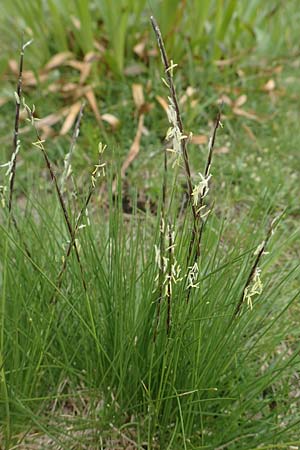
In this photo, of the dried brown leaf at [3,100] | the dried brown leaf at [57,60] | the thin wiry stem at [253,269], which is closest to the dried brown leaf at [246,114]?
the dried brown leaf at [57,60]

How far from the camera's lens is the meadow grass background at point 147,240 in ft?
4.21

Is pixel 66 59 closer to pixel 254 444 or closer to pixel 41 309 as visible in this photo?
pixel 41 309

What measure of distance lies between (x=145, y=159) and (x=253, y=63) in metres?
0.88

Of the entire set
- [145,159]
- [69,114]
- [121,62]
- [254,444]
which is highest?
[121,62]

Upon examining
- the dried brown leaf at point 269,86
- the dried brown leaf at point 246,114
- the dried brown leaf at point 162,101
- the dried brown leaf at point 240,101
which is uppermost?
the dried brown leaf at point 162,101

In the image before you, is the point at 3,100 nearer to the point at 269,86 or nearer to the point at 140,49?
the point at 140,49

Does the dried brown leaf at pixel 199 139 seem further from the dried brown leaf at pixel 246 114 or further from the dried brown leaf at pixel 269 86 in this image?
the dried brown leaf at pixel 269 86

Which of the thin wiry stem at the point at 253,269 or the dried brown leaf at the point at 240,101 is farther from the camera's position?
the dried brown leaf at the point at 240,101

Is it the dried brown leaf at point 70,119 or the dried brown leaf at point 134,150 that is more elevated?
the dried brown leaf at point 70,119

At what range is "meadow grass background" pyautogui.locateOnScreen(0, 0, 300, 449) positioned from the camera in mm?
1282

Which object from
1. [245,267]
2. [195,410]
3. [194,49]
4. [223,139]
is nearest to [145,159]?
[223,139]

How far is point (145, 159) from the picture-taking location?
2.68 meters

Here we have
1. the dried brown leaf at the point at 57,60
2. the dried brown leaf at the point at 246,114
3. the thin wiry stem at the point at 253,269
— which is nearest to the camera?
the thin wiry stem at the point at 253,269

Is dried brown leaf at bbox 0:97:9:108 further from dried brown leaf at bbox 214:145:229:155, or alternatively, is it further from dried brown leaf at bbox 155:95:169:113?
dried brown leaf at bbox 214:145:229:155
